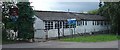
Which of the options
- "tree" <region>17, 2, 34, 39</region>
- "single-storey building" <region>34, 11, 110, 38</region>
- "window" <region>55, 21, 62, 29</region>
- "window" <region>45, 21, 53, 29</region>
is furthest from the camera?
"window" <region>55, 21, 62, 29</region>

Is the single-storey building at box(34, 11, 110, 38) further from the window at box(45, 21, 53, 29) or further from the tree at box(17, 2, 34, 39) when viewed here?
the tree at box(17, 2, 34, 39)

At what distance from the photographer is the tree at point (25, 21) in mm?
28839

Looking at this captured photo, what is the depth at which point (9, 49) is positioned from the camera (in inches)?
802

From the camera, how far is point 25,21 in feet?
96.0

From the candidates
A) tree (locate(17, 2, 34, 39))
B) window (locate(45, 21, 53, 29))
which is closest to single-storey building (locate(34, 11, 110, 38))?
window (locate(45, 21, 53, 29))

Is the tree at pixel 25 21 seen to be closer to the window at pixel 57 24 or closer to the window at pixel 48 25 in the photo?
the window at pixel 48 25

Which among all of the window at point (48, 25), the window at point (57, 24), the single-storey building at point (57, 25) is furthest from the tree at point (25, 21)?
the window at point (57, 24)

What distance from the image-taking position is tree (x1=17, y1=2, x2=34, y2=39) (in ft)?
94.6

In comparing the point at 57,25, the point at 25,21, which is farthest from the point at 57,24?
the point at 25,21

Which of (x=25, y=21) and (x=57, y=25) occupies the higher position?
(x=25, y=21)

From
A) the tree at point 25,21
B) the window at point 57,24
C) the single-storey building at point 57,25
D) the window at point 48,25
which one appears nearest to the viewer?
the tree at point 25,21

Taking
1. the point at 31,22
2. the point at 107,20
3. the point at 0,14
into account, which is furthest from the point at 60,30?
the point at 107,20

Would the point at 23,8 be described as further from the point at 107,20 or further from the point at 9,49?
the point at 107,20

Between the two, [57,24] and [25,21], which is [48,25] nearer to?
[57,24]
